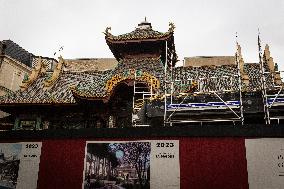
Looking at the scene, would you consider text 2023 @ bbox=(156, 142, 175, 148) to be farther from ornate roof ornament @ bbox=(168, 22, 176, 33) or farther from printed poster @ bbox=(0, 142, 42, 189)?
ornate roof ornament @ bbox=(168, 22, 176, 33)

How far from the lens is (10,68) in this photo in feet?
116

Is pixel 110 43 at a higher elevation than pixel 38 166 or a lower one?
higher

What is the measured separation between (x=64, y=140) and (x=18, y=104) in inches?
491

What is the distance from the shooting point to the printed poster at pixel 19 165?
30.8 feet

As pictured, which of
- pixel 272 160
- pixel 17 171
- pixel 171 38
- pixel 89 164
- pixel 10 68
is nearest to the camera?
pixel 272 160

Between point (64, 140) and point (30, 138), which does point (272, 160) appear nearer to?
point (64, 140)

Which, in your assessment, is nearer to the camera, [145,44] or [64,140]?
[64,140]

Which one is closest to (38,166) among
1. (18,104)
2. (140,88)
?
(140,88)

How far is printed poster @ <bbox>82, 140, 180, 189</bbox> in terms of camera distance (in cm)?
830

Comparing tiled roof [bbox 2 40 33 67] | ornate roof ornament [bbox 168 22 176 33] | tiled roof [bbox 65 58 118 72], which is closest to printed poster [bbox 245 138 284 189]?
ornate roof ornament [bbox 168 22 176 33]

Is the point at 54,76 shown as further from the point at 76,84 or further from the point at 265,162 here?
the point at 265,162

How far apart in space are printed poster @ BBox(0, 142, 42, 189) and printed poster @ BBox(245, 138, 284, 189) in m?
6.25

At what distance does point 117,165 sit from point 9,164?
362 centimetres

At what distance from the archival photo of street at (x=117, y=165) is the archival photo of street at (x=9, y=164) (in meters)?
2.41
